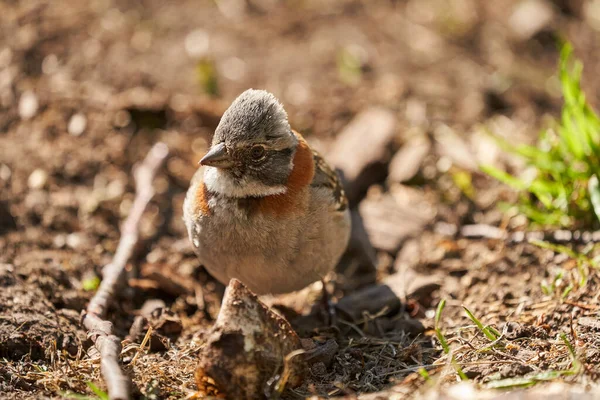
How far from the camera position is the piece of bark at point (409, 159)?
22.6 feet

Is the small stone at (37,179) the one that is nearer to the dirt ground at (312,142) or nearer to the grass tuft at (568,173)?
the dirt ground at (312,142)

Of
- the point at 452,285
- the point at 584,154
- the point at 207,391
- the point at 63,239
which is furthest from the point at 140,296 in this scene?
the point at 584,154

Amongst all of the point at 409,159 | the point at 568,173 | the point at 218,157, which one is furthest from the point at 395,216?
the point at 218,157

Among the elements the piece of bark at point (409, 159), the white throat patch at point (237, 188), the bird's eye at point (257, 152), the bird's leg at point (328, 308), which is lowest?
the bird's leg at point (328, 308)

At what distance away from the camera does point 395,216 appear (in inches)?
256

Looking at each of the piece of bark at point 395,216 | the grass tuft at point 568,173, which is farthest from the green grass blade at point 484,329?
the piece of bark at point 395,216

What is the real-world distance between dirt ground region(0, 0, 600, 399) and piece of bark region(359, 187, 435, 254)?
2cm

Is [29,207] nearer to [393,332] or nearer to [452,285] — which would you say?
[393,332]

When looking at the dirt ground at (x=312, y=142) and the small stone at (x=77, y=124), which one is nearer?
the dirt ground at (x=312, y=142)

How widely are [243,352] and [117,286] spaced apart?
5.89 feet

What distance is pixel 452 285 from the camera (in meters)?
5.68

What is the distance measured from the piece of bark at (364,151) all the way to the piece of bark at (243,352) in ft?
9.45

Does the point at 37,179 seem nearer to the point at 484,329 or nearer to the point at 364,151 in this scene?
the point at 364,151

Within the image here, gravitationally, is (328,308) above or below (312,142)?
below
